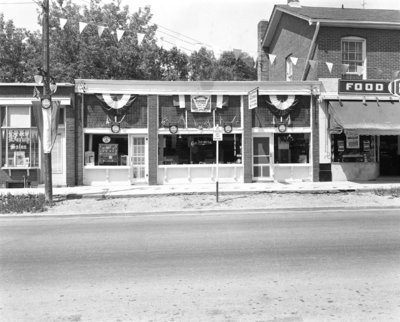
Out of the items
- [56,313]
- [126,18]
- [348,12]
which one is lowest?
[56,313]

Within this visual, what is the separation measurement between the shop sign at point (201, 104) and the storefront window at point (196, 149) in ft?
3.53

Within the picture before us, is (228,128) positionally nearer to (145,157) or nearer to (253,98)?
(253,98)

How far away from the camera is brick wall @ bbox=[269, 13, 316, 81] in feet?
64.9

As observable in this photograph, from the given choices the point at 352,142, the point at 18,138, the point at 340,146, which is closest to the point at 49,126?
the point at 18,138

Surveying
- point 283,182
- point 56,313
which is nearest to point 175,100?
point 283,182

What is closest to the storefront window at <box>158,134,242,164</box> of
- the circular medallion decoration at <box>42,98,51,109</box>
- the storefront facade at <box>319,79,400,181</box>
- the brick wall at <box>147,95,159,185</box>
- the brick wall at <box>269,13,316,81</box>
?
the brick wall at <box>147,95,159,185</box>

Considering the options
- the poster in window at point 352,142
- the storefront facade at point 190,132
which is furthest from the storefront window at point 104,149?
the poster in window at point 352,142

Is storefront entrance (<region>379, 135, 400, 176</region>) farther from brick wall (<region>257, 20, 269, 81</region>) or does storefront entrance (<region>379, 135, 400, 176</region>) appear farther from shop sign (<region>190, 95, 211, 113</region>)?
brick wall (<region>257, 20, 269, 81</region>)

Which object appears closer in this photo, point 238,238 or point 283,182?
point 238,238

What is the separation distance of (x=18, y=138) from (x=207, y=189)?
26.8ft

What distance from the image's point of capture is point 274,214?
38.7ft

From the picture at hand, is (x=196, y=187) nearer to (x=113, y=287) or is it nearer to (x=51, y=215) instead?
(x=51, y=215)

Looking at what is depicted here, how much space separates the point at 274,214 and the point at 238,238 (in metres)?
3.70

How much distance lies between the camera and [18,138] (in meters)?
17.6
